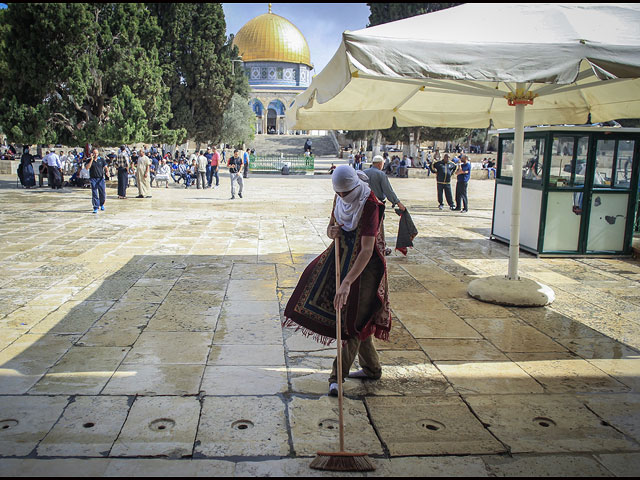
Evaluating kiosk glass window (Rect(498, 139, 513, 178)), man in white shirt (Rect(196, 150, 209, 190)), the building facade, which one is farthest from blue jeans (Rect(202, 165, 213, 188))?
the building facade

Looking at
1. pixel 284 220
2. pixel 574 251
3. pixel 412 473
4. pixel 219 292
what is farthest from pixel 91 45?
pixel 412 473

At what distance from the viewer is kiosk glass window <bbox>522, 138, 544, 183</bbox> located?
798 centimetres

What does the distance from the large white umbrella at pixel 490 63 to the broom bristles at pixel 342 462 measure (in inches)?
93.8

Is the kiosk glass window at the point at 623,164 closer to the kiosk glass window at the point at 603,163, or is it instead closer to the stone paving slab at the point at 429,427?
the kiosk glass window at the point at 603,163

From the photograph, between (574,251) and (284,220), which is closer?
(574,251)

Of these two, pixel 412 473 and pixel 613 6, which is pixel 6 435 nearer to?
pixel 412 473

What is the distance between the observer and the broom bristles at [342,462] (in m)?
2.77

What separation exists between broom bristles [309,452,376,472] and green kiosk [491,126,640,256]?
6185 millimetres

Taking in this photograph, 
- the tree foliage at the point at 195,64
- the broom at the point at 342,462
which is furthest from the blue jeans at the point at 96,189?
the tree foliage at the point at 195,64

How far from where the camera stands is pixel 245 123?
3631 centimetres

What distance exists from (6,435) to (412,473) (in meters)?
2.28

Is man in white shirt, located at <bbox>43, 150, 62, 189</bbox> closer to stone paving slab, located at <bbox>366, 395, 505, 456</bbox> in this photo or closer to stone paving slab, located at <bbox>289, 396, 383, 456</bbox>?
stone paving slab, located at <bbox>289, 396, 383, 456</bbox>

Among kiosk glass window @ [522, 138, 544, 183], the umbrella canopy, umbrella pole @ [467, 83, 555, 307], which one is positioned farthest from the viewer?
kiosk glass window @ [522, 138, 544, 183]

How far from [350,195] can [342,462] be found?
5.06 feet
